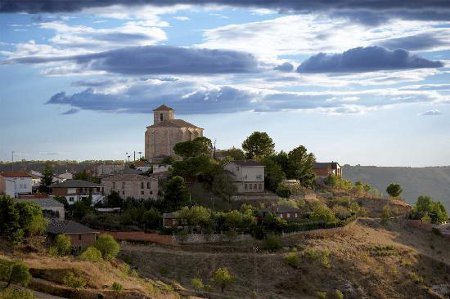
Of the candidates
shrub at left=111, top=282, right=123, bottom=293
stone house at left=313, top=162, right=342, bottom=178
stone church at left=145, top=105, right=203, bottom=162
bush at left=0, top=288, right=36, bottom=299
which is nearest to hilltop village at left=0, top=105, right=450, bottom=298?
shrub at left=111, top=282, right=123, bottom=293

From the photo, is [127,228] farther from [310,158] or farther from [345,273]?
[310,158]

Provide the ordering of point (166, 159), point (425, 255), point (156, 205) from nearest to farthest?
point (156, 205) < point (425, 255) < point (166, 159)

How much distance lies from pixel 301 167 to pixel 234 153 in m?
9.23

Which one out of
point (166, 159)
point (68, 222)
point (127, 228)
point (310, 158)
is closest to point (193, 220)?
point (127, 228)

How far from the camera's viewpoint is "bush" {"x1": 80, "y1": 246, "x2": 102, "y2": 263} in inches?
2346

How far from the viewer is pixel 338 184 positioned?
337 ft

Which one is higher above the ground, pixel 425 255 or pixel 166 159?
pixel 166 159

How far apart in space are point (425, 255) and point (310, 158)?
64.7ft

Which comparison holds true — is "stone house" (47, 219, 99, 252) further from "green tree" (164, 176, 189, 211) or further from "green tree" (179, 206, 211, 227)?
"green tree" (164, 176, 189, 211)

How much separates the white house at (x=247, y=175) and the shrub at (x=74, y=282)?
116 feet

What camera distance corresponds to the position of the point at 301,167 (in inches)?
3760

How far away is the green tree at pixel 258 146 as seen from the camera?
10056 cm

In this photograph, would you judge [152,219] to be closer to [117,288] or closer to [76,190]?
[76,190]

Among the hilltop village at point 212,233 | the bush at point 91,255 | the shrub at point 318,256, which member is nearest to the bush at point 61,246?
the hilltop village at point 212,233
